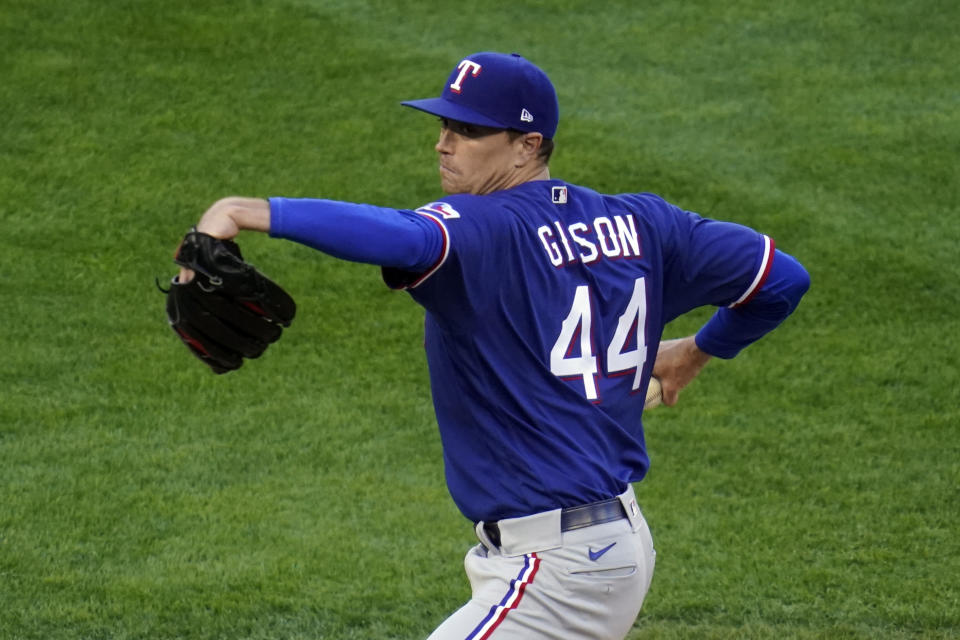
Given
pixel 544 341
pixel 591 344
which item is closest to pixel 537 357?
pixel 544 341

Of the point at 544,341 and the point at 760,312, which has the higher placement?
the point at 544,341

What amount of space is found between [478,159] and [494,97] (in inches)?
6.2

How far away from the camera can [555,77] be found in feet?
36.1

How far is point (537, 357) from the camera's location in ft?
10.5

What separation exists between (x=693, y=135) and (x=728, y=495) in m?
4.33

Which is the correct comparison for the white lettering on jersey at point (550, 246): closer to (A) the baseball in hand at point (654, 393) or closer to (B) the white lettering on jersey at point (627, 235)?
(B) the white lettering on jersey at point (627, 235)

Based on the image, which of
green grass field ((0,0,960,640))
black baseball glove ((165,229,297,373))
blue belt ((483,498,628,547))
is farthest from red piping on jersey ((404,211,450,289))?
green grass field ((0,0,960,640))

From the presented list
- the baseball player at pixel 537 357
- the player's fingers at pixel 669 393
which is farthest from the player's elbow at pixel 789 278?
the player's fingers at pixel 669 393

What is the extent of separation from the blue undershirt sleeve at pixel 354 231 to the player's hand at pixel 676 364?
4.33ft

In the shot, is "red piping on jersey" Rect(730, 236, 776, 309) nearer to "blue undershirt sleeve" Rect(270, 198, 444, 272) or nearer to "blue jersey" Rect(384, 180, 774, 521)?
"blue jersey" Rect(384, 180, 774, 521)

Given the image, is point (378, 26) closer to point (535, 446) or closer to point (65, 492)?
point (65, 492)

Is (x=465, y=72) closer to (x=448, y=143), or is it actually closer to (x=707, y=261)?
(x=448, y=143)

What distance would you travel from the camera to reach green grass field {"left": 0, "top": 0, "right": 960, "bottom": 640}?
5.71 meters

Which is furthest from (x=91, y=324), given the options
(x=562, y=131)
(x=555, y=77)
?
(x=555, y=77)
